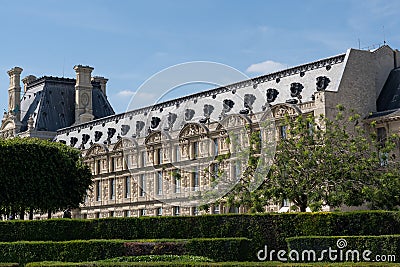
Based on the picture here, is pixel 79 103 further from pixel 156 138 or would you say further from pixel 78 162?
pixel 78 162

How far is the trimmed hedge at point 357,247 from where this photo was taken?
28062 millimetres

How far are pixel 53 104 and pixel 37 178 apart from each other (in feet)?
136

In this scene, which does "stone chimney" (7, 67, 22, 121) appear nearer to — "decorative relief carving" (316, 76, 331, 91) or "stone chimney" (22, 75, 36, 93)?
"stone chimney" (22, 75, 36, 93)

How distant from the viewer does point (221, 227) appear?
3356 centimetres

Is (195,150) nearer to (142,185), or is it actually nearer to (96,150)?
(142,185)

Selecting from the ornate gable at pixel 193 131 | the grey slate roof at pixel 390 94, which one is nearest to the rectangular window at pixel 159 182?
the ornate gable at pixel 193 131

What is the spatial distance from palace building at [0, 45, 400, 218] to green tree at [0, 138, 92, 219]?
8.40m

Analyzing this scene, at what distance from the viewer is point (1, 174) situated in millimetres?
51406

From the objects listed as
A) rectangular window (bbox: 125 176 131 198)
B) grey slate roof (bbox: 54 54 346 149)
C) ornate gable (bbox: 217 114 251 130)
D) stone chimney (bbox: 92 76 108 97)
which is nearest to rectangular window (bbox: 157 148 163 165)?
grey slate roof (bbox: 54 54 346 149)

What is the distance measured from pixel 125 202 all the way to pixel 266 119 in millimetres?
23342

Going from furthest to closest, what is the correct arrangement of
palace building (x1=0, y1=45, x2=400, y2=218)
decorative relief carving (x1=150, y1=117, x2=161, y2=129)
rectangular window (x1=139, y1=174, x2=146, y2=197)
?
decorative relief carving (x1=150, y1=117, x2=161, y2=129) → rectangular window (x1=139, y1=174, x2=146, y2=197) → palace building (x1=0, y1=45, x2=400, y2=218)

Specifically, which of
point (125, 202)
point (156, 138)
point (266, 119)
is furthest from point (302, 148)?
point (125, 202)

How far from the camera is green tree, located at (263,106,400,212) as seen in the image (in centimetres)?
4141

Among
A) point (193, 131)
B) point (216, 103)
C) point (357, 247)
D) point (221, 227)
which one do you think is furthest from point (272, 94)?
point (357, 247)
